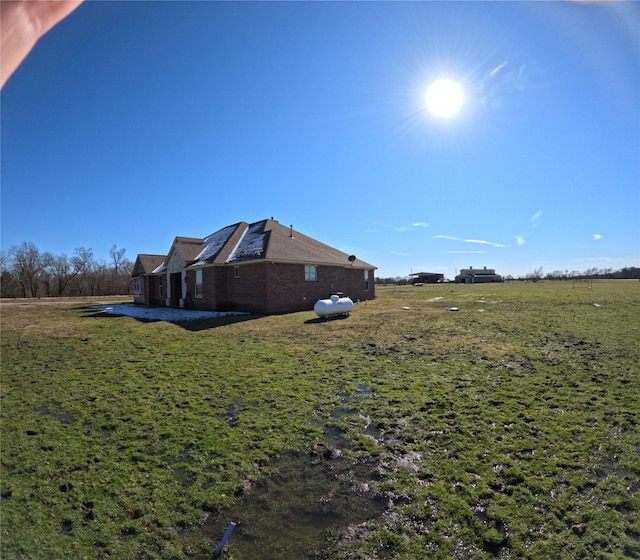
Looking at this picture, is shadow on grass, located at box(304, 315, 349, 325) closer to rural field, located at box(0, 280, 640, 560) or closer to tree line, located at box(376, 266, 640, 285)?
rural field, located at box(0, 280, 640, 560)

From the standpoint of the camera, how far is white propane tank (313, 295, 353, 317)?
1790cm

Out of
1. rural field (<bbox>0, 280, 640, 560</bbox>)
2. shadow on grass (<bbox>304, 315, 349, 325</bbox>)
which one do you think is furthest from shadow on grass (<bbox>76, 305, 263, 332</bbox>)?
rural field (<bbox>0, 280, 640, 560</bbox>)

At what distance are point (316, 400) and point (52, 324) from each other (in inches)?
672

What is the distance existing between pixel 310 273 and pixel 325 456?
1841 cm

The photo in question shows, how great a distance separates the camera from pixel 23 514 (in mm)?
3639

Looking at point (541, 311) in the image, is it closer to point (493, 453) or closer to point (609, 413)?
point (609, 413)

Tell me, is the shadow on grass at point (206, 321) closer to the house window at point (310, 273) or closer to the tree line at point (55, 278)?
the house window at point (310, 273)

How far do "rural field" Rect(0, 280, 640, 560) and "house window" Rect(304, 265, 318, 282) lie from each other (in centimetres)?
1281

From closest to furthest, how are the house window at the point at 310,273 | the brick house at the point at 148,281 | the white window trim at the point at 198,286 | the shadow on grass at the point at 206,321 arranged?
1. the shadow on grass at the point at 206,321
2. the house window at the point at 310,273
3. the white window trim at the point at 198,286
4. the brick house at the point at 148,281

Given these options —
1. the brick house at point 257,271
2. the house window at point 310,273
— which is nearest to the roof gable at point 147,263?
the brick house at point 257,271

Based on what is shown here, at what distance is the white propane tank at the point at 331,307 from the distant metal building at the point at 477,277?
76.5 m

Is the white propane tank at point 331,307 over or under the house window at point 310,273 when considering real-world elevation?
under

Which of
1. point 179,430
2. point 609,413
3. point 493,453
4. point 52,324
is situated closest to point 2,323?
point 52,324

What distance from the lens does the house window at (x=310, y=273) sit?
22.7 m
